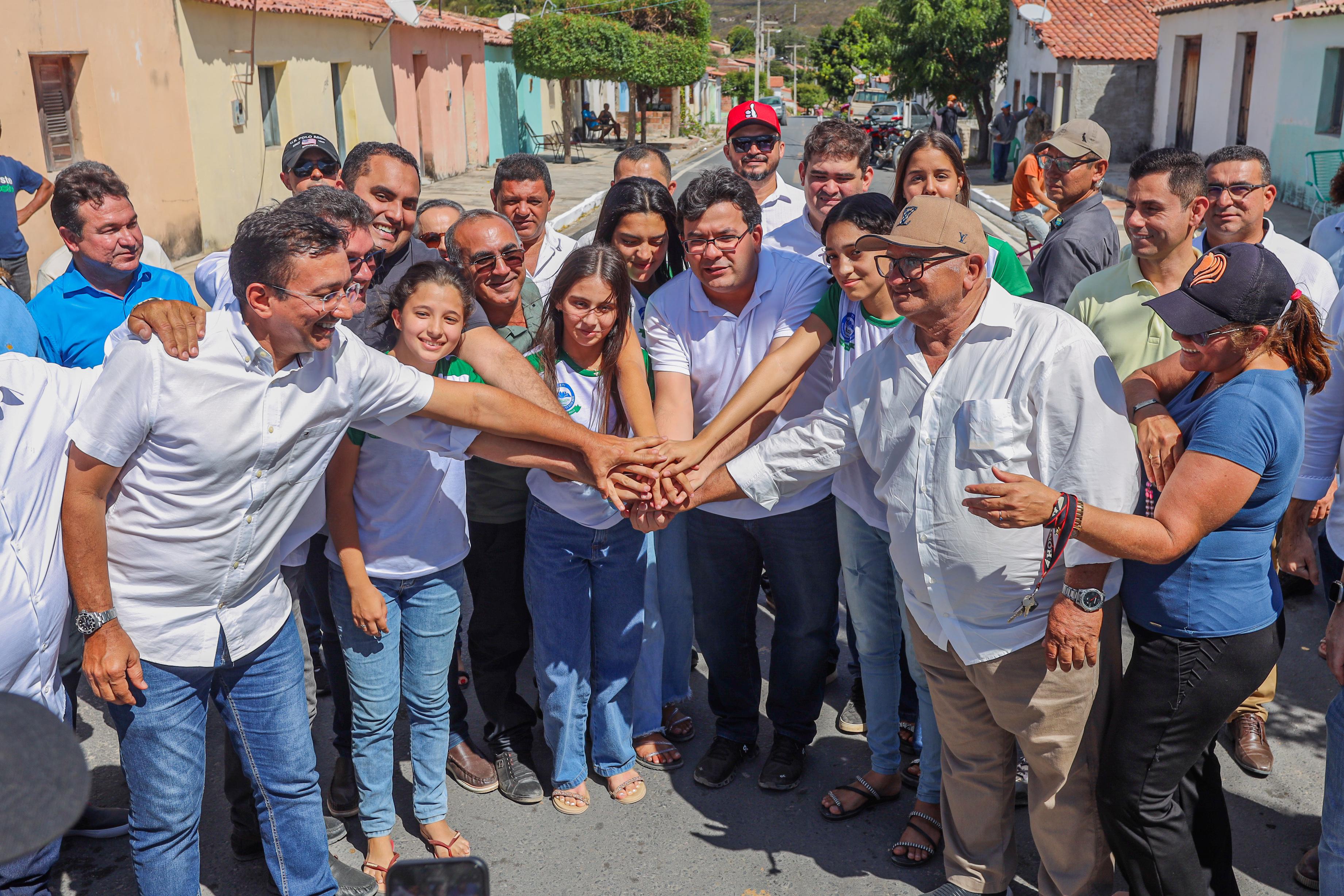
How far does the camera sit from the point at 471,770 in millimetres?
4012

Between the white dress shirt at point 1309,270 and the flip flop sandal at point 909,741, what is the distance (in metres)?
2.33

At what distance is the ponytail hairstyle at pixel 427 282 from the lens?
11.1ft

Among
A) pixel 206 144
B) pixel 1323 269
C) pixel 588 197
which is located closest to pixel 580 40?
pixel 588 197

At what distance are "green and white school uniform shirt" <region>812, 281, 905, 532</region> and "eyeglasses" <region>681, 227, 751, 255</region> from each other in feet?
1.20

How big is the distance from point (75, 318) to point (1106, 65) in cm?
2830

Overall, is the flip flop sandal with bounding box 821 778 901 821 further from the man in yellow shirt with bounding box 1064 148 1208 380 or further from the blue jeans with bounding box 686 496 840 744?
the man in yellow shirt with bounding box 1064 148 1208 380

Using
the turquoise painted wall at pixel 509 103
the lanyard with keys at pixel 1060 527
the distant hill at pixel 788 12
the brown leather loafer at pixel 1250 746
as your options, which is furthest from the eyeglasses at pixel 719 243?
the distant hill at pixel 788 12

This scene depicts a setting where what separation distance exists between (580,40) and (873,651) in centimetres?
3174

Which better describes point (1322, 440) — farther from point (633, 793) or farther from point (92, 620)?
point (92, 620)

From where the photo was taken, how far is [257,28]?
675 inches

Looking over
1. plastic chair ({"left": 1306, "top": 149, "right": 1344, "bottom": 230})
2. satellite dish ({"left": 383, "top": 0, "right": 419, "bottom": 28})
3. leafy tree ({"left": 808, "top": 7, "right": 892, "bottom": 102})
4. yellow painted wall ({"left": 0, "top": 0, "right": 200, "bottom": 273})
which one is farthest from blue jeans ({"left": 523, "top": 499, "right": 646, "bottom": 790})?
leafy tree ({"left": 808, "top": 7, "right": 892, "bottom": 102})

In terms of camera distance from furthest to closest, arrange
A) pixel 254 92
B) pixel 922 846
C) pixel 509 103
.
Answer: pixel 509 103, pixel 254 92, pixel 922 846

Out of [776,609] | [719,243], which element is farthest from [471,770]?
[719,243]

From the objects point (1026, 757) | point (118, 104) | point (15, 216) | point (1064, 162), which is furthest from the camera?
point (118, 104)
